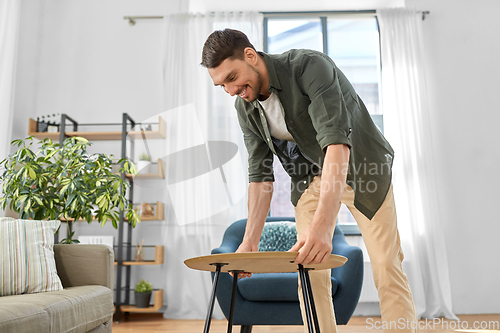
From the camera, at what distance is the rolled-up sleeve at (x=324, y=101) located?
3.40 feet

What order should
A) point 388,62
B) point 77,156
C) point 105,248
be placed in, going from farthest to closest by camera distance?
point 388,62 < point 77,156 < point 105,248

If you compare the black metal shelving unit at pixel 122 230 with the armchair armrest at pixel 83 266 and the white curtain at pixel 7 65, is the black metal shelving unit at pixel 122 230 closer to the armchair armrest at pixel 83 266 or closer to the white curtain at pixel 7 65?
the white curtain at pixel 7 65

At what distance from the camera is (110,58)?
372 cm

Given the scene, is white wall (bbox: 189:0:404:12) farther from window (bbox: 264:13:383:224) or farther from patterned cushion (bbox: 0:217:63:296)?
patterned cushion (bbox: 0:217:63:296)

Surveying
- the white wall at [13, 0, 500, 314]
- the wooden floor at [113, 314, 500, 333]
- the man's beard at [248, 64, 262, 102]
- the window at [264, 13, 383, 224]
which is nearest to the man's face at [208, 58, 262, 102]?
the man's beard at [248, 64, 262, 102]

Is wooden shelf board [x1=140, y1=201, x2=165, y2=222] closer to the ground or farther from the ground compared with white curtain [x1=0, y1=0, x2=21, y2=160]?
closer to the ground

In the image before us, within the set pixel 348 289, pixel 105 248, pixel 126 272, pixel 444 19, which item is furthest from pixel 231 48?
pixel 444 19

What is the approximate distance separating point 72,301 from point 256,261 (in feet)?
3.30

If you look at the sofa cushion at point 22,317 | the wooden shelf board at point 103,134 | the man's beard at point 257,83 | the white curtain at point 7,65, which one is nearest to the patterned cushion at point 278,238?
the wooden shelf board at point 103,134

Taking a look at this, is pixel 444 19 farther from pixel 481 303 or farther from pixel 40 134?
pixel 40 134

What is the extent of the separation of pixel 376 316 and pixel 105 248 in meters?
2.22

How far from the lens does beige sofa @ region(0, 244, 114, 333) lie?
4.21 feet

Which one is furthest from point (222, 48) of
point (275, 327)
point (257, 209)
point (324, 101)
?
point (275, 327)

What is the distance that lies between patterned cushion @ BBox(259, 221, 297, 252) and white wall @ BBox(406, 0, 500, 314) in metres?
1.52
